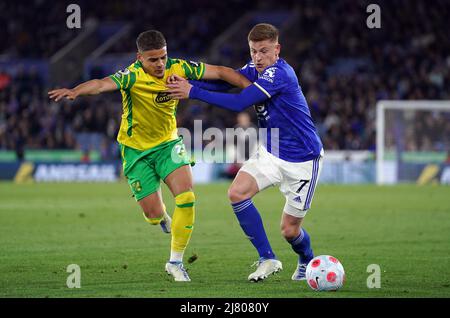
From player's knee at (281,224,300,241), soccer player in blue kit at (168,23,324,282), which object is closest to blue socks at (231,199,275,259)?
soccer player in blue kit at (168,23,324,282)

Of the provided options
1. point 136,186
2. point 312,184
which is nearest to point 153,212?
point 136,186

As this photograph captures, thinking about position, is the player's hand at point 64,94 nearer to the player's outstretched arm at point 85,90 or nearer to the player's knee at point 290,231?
the player's outstretched arm at point 85,90

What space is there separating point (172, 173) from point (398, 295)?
271 cm

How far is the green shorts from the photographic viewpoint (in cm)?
935

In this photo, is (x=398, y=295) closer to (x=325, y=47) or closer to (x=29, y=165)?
(x=29, y=165)

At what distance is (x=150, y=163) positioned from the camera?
9516 mm

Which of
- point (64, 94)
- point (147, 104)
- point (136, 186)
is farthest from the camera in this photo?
point (136, 186)

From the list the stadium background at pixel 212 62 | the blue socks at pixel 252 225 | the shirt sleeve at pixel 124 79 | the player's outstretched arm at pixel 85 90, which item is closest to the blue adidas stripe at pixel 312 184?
the blue socks at pixel 252 225

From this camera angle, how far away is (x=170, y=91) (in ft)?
28.2

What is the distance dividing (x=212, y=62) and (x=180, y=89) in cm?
2580

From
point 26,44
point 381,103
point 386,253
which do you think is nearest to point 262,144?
point 386,253

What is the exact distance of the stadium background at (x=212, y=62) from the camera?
30203mm

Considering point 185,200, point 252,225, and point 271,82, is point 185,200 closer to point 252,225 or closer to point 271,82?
point 252,225
